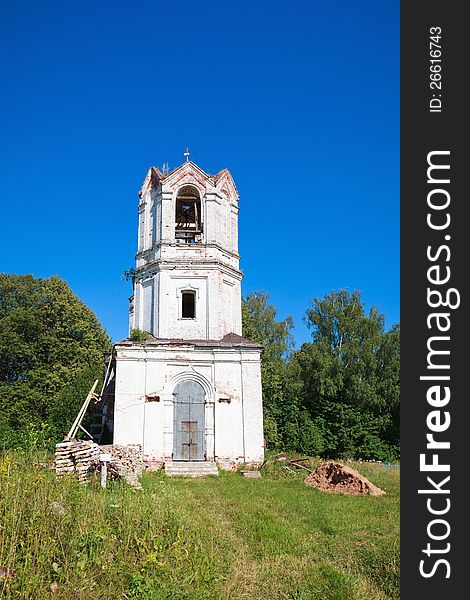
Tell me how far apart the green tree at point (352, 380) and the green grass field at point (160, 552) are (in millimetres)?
20244

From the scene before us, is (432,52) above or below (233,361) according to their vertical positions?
above

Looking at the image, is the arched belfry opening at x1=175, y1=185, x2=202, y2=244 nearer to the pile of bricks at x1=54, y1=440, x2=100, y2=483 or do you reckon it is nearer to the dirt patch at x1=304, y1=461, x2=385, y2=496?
the pile of bricks at x1=54, y1=440, x2=100, y2=483

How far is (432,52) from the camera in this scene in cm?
507

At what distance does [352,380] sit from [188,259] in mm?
14927

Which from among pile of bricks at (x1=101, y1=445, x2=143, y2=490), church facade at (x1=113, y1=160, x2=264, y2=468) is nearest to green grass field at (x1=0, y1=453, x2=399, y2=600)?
pile of bricks at (x1=101, y1=445, x2=143, y2=490)

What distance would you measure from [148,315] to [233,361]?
407 cm

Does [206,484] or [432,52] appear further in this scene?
[206,484]

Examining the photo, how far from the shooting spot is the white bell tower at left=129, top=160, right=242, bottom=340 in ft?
67.5

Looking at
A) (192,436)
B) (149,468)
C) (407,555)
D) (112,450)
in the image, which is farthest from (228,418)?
(407,555)

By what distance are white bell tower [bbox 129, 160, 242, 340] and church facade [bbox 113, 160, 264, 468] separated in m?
0.04

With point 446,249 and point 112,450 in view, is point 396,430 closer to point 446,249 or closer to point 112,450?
point 112,450

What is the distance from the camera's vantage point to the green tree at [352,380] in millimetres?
29641

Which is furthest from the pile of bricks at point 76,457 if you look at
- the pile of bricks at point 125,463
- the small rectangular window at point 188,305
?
the small rectangular window at point 188,305

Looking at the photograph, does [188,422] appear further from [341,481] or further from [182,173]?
[182,173]
